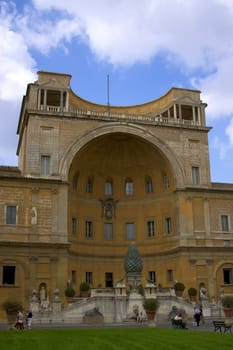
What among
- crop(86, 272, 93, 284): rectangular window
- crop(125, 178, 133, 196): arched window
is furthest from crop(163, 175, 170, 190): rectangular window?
crop(86, 272, 93, 284): rectangular window

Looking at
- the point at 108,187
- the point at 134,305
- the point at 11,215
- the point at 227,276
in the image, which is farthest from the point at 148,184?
the point at 134,305

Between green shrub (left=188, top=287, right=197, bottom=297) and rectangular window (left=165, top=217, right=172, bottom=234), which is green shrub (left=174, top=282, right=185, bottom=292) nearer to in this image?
green shrub (left=188, top=287, right=197, bottom=297)

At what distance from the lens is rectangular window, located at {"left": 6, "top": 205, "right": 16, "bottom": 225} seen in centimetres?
3909

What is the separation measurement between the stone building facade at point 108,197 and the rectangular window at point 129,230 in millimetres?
103

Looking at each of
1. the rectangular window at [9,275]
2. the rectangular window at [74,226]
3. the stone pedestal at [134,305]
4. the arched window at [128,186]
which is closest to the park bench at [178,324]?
the stone pedestal at [134,305]

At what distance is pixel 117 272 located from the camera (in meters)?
46.1

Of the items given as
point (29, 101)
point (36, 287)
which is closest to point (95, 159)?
point (29, 101)

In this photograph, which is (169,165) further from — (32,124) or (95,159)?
(32,124)

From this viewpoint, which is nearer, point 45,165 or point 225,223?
point 45,165

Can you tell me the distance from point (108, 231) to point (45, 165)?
10431 millimetres

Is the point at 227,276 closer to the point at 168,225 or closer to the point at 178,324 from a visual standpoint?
the point at 168,225

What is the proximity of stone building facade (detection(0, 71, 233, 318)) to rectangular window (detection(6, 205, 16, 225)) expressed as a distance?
0.08 meters

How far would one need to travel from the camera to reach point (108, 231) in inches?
1870

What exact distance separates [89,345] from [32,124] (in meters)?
28.3
